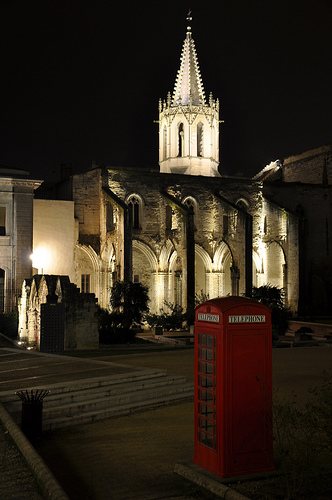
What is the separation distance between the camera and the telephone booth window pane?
21.8 feet

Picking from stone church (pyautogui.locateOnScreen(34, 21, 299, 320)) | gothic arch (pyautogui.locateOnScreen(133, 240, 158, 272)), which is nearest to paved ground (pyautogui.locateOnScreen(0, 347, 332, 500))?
stone church (pyautogui.locateOnScreen(34, 21, 299, 320))

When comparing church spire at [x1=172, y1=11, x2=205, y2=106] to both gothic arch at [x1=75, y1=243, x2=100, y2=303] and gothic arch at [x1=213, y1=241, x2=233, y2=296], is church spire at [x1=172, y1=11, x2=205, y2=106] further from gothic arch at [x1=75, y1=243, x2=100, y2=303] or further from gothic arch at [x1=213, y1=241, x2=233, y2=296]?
gothic arch at [x1=75, y1=243, x2=100, y2=303]

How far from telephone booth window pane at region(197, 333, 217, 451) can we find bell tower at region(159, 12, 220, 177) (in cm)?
4037

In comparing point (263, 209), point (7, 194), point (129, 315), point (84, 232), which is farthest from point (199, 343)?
point (263, 209)

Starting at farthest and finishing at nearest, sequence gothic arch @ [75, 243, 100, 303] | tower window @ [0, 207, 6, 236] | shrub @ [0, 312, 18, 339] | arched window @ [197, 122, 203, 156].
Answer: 1. arched window @ [197, 122, 203, 156]
2. gothic arch @ [75, 243, 100, 303]
3. tower window @ [0, 207, 6, 236]
4. shrub @ [0, 312, 18, 339]

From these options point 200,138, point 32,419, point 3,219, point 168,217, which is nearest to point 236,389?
point 32,419

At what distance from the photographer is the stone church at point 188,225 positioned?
118 feet

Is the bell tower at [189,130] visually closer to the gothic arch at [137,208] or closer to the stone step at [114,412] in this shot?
the gothic arch at [137,208]

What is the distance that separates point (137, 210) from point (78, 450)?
30.8 meters

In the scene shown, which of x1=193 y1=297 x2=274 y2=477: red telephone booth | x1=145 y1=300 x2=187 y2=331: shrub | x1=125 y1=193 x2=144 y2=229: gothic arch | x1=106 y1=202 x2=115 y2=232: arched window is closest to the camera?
x1=193 y1=297 x2=274 y2=477: red telephone booth

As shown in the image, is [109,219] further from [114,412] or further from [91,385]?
[114,412]

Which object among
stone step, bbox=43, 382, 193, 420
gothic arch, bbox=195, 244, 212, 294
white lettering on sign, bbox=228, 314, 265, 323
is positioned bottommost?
stone step, bbox=43, 382, 193, 420

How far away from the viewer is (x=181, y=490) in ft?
20.9

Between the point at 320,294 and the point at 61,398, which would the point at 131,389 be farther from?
the point at 320,294
